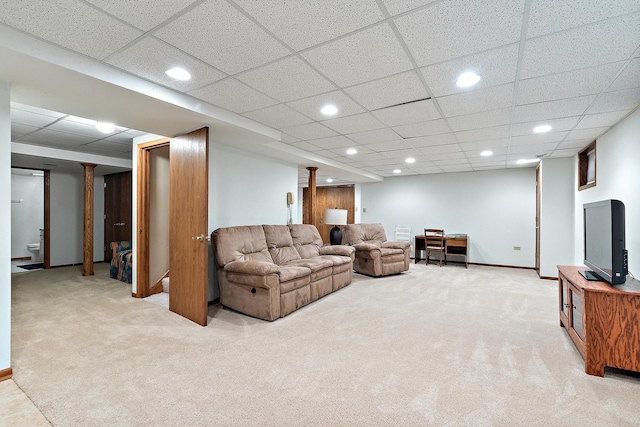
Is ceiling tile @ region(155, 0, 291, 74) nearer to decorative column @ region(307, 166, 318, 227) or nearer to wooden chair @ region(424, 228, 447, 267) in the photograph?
decorative column @ region(307, 166, 318, 227)

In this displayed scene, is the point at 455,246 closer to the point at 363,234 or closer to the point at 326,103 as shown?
the point at 363,234

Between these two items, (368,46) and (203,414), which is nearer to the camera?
(203,414)

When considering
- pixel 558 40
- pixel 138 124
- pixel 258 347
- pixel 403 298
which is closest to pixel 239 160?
pixel 138 124

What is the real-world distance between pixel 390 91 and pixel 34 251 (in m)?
9.80

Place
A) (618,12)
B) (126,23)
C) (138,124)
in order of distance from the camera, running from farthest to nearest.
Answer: (138,124)
(126,23)
(618,12)

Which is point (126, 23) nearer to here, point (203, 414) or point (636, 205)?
point (203, 414)

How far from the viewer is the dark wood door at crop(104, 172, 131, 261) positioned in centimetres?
689

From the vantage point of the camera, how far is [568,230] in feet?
17.6

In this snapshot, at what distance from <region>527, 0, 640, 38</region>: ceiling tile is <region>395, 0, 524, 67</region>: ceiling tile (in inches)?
3.2

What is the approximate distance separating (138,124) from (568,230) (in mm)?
6872

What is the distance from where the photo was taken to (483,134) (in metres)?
4.02

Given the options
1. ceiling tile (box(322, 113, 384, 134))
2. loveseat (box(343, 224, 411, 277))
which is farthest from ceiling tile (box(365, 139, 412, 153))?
loveseat (box(343, 224, 411, 277))

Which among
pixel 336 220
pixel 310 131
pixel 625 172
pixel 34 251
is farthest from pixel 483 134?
pixel 34 251

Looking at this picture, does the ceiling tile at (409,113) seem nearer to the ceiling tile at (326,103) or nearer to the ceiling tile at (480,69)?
the ceiling tile at (326,103)
